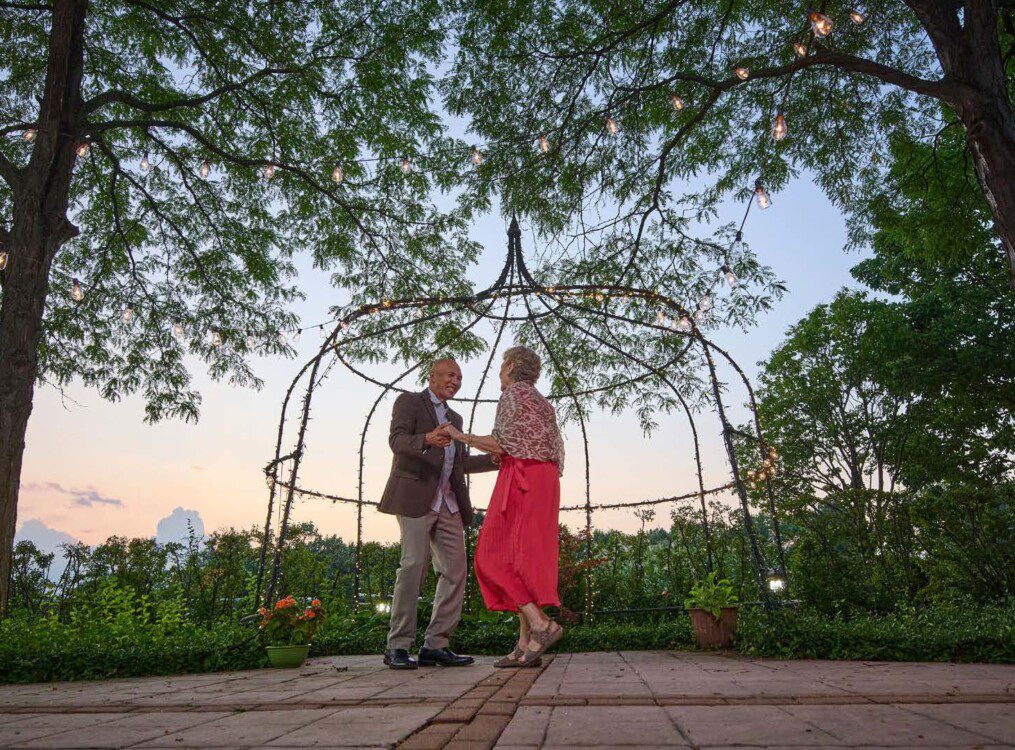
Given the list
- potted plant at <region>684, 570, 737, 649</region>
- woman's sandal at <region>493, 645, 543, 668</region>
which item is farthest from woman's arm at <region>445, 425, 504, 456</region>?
potted plant at <region>684, 570, 737, 649</region>

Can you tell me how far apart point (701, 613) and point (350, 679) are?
9.66 ft

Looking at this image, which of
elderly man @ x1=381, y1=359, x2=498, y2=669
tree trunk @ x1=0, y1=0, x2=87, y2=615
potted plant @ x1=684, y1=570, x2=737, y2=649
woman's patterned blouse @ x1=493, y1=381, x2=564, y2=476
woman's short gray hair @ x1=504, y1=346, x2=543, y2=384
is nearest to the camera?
woman's patterned blouse @ x1=493, y1=381, x2=564, y2=476

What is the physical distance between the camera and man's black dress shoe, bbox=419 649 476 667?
447cm

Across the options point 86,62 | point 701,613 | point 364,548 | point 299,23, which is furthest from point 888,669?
point 86,62

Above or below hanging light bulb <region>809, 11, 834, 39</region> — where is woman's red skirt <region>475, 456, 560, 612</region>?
below

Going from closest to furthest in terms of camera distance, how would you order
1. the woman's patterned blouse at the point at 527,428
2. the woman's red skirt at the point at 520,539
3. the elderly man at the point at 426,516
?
1. the woman's red skirt at the point at 520,539
2. the woman's patterned blouse at the point at 527,428
3. the elderly man at the point at 426,516

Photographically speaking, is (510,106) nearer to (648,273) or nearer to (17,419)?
(648,273)

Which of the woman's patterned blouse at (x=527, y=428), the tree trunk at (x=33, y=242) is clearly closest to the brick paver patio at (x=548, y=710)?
the woman's patterned blouse at (x=527, y=428)

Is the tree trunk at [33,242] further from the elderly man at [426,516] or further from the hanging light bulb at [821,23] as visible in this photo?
the hanging light bulb at [821,23]

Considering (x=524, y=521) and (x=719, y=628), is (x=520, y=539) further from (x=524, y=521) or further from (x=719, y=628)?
(x=719, y=628)

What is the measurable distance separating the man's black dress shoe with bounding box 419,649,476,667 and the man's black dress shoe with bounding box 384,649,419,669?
0.49 ft

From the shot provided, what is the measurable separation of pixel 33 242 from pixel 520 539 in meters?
5.64

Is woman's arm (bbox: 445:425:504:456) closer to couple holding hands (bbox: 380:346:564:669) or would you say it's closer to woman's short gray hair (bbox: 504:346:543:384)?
couple holding hands (bbox: 380:346:564:669)

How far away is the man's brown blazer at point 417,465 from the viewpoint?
4516 mm
